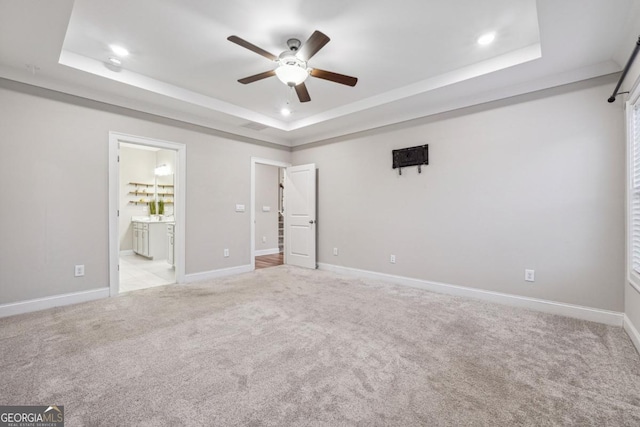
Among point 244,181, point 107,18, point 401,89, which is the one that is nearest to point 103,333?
point 107,18

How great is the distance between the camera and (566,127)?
3105 mm

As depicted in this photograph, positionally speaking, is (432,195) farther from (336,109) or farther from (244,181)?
(244,181)

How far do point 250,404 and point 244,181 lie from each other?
4.10 metres

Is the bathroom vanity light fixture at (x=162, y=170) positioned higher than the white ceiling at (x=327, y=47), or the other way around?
the white ceiling at (x=327, y=47)

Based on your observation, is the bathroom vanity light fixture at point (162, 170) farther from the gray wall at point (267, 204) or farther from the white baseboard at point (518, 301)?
the white baseboard at point (518, 301)

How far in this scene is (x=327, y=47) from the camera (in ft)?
9.57

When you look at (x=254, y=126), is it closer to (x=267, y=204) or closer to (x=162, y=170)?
(x=267, y=204)

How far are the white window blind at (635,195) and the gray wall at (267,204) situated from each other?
6.52 m

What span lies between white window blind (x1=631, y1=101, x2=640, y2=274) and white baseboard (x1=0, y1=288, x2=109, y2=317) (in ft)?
18.6

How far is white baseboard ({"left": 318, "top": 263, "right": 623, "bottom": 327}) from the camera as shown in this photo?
290 centimetres

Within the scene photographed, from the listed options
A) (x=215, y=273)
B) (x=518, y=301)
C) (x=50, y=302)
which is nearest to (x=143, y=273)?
(x=215, y=273)

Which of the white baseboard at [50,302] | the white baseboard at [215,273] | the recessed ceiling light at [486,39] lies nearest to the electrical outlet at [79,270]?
the white baseboard at [50,302]

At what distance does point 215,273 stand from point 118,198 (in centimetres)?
184

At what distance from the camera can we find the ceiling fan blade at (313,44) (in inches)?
85.9
